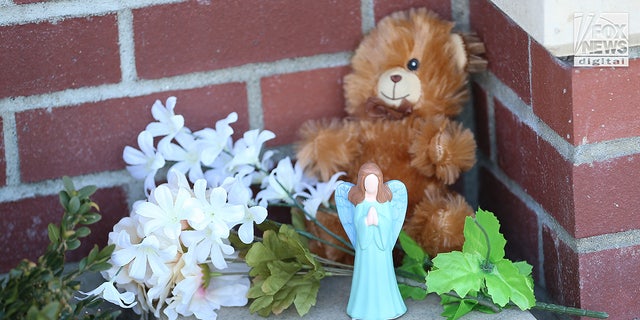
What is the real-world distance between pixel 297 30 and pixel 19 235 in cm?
45

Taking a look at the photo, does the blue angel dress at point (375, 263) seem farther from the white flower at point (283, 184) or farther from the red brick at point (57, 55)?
the red brick at point (57, 55)

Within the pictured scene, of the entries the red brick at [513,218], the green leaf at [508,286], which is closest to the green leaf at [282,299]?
the green leaf at [508,286]

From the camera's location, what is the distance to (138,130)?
3.93 ft

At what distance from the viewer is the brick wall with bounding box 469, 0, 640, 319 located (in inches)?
39.0

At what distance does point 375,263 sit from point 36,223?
479mm

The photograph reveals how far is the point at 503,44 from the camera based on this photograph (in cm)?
114

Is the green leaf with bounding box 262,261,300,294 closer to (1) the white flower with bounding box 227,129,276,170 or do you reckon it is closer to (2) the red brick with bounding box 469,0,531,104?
(1) the white flower with bounding box 227,129,276,170

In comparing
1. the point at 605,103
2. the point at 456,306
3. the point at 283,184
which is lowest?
the point at 456,306

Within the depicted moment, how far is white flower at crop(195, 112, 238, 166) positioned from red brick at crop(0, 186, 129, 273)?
0.15m

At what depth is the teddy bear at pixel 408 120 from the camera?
1.15 metres

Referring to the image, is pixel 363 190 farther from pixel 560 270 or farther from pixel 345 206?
pixel 560 270

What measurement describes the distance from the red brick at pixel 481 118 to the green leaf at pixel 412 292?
28cm

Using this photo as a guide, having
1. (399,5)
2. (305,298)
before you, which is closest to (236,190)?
(305,298)

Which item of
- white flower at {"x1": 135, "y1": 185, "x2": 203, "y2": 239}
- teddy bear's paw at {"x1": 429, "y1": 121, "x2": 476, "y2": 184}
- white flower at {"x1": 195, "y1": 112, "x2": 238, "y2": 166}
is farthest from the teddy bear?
white flower at {"x1": 135, "y1": 185, "x2": 203, "y2": 239}
